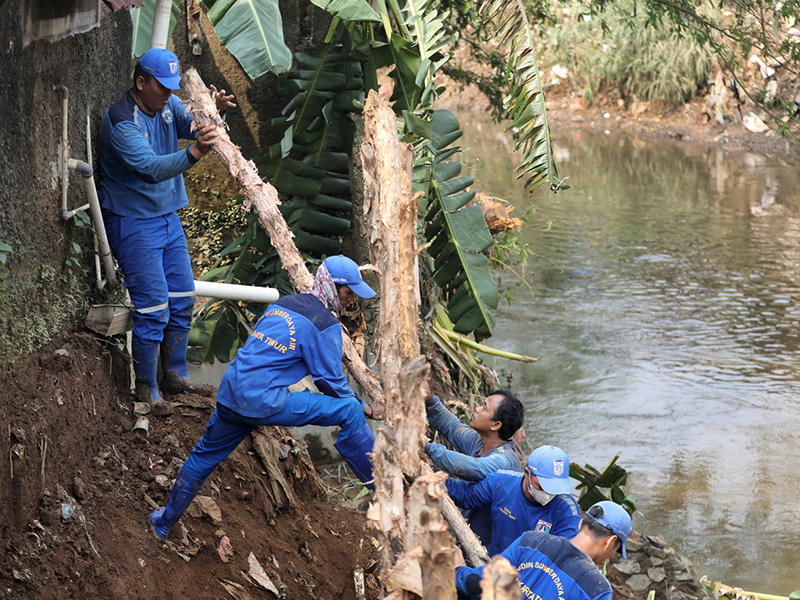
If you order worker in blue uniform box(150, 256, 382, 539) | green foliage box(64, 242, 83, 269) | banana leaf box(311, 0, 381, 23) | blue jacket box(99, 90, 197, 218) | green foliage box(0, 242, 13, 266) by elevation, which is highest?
banana leaf box(311, 0, 381, 23)

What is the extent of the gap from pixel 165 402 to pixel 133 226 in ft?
3.60

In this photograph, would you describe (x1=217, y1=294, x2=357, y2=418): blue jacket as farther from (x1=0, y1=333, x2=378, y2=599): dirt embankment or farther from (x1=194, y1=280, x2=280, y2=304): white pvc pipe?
(x1=194, y1=280, x2=280, y2=304): white pvc pipe

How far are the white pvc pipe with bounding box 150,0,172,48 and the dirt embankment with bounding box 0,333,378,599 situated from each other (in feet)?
5.95

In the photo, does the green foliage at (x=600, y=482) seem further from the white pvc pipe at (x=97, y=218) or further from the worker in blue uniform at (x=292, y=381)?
the white pvc pipe at (x=97, y=218)

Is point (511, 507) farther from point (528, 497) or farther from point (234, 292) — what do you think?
point (234, 292)

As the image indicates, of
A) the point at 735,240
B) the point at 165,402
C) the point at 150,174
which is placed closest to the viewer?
the point at 150,174

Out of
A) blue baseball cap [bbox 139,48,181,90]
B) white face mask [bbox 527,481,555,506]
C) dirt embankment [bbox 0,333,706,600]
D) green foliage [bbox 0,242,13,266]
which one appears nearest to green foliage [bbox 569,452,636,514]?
dirt embankment [bbox 0,333,706,600]

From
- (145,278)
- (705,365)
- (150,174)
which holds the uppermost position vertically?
(150,174)

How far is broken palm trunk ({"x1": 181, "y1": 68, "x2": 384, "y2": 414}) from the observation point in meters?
4.92

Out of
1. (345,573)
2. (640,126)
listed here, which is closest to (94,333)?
(345,573)

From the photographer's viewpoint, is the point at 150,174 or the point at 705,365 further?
the point at 705,365

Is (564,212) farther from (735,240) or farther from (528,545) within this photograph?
(528,545)

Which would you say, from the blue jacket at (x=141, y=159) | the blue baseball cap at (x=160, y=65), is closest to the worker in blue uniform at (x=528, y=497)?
the blue jacket at (x=141, y=159)

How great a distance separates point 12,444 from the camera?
13.1ft
